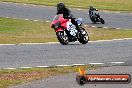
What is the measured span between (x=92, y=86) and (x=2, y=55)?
667 cm

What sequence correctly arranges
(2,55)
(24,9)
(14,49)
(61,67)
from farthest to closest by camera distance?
1. (24,9)
2. (14,49)
3. (2,55)
4. (61,67)

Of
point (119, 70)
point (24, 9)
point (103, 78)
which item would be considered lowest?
point (24, 9)

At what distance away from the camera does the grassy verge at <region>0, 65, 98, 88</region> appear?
36.7 ft

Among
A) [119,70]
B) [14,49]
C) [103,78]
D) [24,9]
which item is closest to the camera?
[103,78]

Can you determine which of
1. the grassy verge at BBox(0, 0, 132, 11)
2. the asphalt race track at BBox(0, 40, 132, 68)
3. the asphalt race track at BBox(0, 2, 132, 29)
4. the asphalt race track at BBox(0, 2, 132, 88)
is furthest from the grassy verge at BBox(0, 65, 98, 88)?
the grassy verge at BBox(0, 0, 132, 11)

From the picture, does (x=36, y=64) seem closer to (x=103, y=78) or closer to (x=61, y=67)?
(x=61, y=67)

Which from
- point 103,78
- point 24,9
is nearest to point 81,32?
point 103,78

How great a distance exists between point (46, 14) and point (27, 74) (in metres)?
26.4

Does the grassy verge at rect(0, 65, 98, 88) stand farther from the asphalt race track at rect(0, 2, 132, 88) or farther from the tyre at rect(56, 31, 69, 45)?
the tyre at rect(56, 31, 69, 45)

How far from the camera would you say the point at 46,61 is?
14797mm

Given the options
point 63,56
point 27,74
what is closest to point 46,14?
point 63,56

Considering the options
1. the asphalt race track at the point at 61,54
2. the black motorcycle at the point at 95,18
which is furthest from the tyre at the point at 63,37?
the black motorcycle at the point at 95,18

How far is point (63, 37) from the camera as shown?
19.7 meters

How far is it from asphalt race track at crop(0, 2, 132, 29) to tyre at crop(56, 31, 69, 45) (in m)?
13.0
